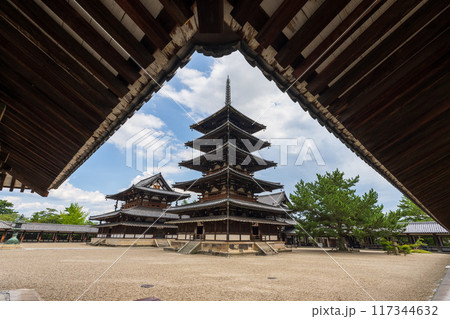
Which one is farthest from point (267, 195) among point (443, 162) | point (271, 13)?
point (271, 13)

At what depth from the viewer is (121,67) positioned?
6.91 ft

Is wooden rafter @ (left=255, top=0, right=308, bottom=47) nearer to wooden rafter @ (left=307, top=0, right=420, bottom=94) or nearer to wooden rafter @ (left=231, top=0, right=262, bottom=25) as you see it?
wooden rafter @ (left=231, top=0, right=262, bottom=25)

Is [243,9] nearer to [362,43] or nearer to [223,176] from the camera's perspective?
[362,43]

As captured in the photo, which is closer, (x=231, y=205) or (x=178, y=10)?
(x=178, y=10)

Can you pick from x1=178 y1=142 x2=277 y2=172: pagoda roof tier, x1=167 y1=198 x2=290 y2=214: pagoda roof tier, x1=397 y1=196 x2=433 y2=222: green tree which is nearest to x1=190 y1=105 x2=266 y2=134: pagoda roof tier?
x1=178 y1=142 x2=277 y2=172: pagoda roof tier

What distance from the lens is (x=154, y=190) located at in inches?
1130

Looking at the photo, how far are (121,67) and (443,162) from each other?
16.3 ft

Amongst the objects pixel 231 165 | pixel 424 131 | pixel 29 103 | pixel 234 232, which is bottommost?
pixel 234 232

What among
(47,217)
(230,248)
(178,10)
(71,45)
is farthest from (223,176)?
(47,217)

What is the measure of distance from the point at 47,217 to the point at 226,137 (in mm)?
50811

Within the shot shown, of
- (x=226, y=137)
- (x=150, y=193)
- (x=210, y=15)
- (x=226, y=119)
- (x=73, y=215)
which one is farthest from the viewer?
(x=73, y=215)

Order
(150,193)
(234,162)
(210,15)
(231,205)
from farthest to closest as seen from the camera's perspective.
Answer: (150,193), (234,162), (231,205), (210,15)

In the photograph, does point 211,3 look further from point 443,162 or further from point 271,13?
point 443,162

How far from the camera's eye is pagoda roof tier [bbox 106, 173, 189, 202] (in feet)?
91.3
